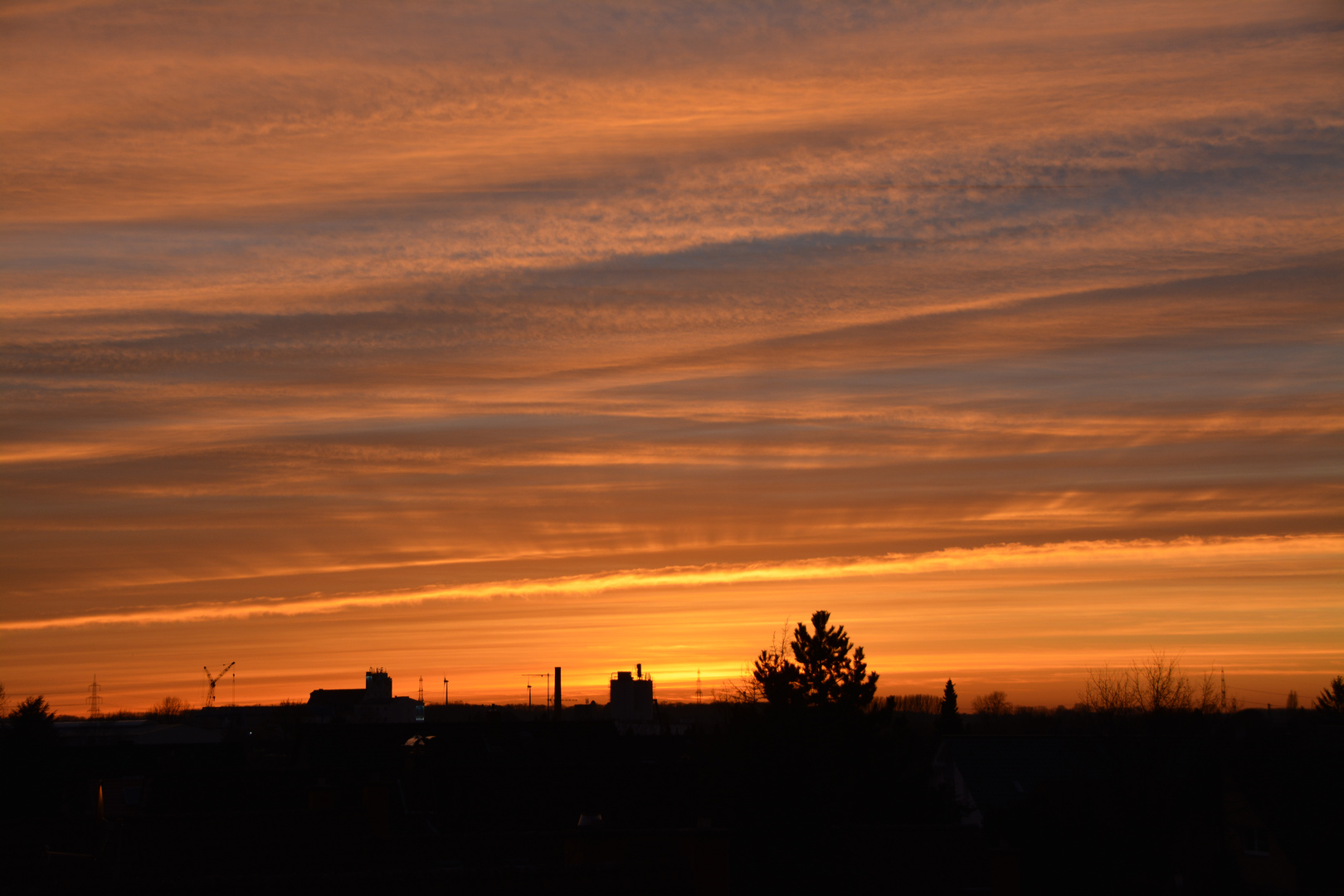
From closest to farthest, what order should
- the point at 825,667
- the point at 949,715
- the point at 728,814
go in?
the point at 728,814, the point at 825,667, the point at 949,715

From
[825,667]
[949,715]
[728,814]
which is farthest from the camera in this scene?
[949,715]

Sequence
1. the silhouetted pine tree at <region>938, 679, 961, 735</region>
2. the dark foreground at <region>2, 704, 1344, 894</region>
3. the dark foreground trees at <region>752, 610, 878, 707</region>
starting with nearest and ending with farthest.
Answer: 1. the dark foreground at <region>2, 704, 1344, 894</region>
2. the dark foreground trees at <region>752, 610, 878, 707</region>
3. the silhouetted pine tree at <region>938, 679, 961, 735</region>

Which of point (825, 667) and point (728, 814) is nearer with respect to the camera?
point (728, 814)

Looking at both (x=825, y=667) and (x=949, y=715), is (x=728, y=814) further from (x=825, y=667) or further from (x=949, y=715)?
(x=949, y=715)

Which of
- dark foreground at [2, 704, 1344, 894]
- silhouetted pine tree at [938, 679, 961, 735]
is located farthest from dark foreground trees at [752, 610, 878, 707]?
silhouetted pine tree at [938, 679, 961, 735]

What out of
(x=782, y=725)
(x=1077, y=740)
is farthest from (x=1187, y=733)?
(x=782, y=725)

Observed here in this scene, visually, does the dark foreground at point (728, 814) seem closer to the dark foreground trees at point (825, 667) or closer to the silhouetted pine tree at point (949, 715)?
the dark foreground trees at point (825, 667)

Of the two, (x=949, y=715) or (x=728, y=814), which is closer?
(x=728, y=814)

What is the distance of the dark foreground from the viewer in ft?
96.1

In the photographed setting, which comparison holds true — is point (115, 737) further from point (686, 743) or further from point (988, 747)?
point (988, 747)

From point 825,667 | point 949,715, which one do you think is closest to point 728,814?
point 825,667

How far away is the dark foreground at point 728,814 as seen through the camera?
2930 cm

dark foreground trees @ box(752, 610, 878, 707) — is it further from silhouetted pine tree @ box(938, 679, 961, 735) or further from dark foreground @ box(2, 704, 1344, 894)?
silhouetted pine tree @ box(938, 679, 961, 735)

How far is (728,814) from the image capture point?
1362 inches
